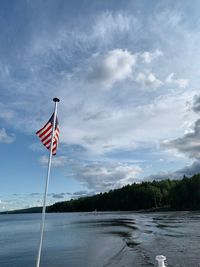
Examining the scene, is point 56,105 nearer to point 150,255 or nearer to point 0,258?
point 150,255

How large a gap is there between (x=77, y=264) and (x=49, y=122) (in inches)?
679

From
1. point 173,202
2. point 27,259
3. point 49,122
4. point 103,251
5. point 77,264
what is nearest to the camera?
point 49,122

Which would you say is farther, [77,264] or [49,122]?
[77,264]

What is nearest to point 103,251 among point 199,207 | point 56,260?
point 56,260

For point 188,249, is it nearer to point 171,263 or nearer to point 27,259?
point 171,263

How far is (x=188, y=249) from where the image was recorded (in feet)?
100

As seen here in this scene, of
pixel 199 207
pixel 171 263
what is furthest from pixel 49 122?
pixel 199 207

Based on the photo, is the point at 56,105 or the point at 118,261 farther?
the point at 118,261

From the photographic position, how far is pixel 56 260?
30562 millimetres

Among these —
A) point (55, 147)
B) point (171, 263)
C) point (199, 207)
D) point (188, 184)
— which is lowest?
point (171, 263)

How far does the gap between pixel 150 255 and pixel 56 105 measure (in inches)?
766

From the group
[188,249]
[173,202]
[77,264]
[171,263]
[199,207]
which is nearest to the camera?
[171,263]

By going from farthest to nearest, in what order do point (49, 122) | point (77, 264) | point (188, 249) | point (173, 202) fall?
1. point (173, 202)
2. point (188, 249)
3. point (77, 264)
4. point (49, 122)

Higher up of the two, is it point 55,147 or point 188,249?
point 55,147
